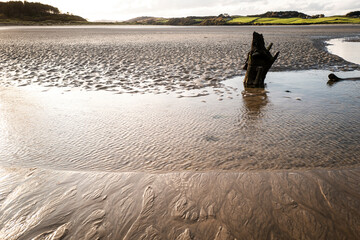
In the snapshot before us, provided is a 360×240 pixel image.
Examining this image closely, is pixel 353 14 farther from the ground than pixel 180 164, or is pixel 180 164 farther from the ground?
pixel 353 14

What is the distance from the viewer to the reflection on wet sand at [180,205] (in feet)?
8.41

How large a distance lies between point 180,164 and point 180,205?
1.00 m

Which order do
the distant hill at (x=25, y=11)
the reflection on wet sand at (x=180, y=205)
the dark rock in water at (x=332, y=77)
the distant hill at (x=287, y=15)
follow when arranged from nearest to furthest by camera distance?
the reflection on wet sand at (x=180, y=205) < the dark rock in water at (x=332, y=77) < the distant hill at (x=25, y=11) < the distant hill at (x=287, y=15)

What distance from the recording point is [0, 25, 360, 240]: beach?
2666mm

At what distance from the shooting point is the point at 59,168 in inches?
149

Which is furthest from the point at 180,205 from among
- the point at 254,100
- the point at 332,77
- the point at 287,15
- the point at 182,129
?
the point at 287,15

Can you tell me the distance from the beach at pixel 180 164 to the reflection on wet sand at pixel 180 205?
15mm

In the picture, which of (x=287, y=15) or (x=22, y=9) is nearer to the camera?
(x=22, y=9)

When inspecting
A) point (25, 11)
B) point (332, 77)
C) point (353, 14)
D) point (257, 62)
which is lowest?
point (332, 77)

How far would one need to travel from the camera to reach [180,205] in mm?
2943

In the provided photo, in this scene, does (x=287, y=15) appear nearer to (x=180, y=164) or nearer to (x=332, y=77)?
(x=332, y=77)

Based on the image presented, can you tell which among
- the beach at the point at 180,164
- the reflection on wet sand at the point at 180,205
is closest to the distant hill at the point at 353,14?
the beach at the point at 180,164

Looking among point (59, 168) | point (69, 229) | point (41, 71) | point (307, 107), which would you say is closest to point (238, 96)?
point (307, 107)

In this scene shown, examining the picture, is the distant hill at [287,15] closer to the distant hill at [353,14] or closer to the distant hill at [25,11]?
the distant hill at [353,14]
